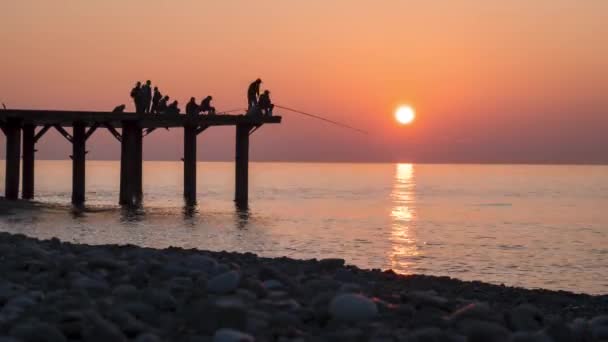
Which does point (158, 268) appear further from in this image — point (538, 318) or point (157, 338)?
point (538, 318)

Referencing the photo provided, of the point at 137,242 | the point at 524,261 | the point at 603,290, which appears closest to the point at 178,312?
the point at 603,290

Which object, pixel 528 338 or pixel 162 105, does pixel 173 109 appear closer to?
pixel 162 105

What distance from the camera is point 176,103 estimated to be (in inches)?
1303

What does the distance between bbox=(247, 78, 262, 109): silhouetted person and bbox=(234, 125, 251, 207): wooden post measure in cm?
91

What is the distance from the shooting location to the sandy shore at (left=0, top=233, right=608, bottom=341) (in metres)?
6.13

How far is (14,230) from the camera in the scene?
72.2 ft

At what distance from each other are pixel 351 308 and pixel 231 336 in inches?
52.7

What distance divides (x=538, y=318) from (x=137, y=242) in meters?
15.6

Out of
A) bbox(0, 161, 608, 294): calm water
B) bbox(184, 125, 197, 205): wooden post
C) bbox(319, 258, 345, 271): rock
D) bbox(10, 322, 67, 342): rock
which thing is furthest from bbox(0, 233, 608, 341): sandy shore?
bbox(184, 125, 197, 205): wooden post

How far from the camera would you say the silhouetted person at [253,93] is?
107ft

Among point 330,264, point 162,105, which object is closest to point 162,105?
point 162,105

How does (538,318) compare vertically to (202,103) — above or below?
below

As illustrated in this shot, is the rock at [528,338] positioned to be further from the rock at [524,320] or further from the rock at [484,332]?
the rock at [524,320]

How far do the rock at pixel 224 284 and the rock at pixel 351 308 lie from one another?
3.80 feet
